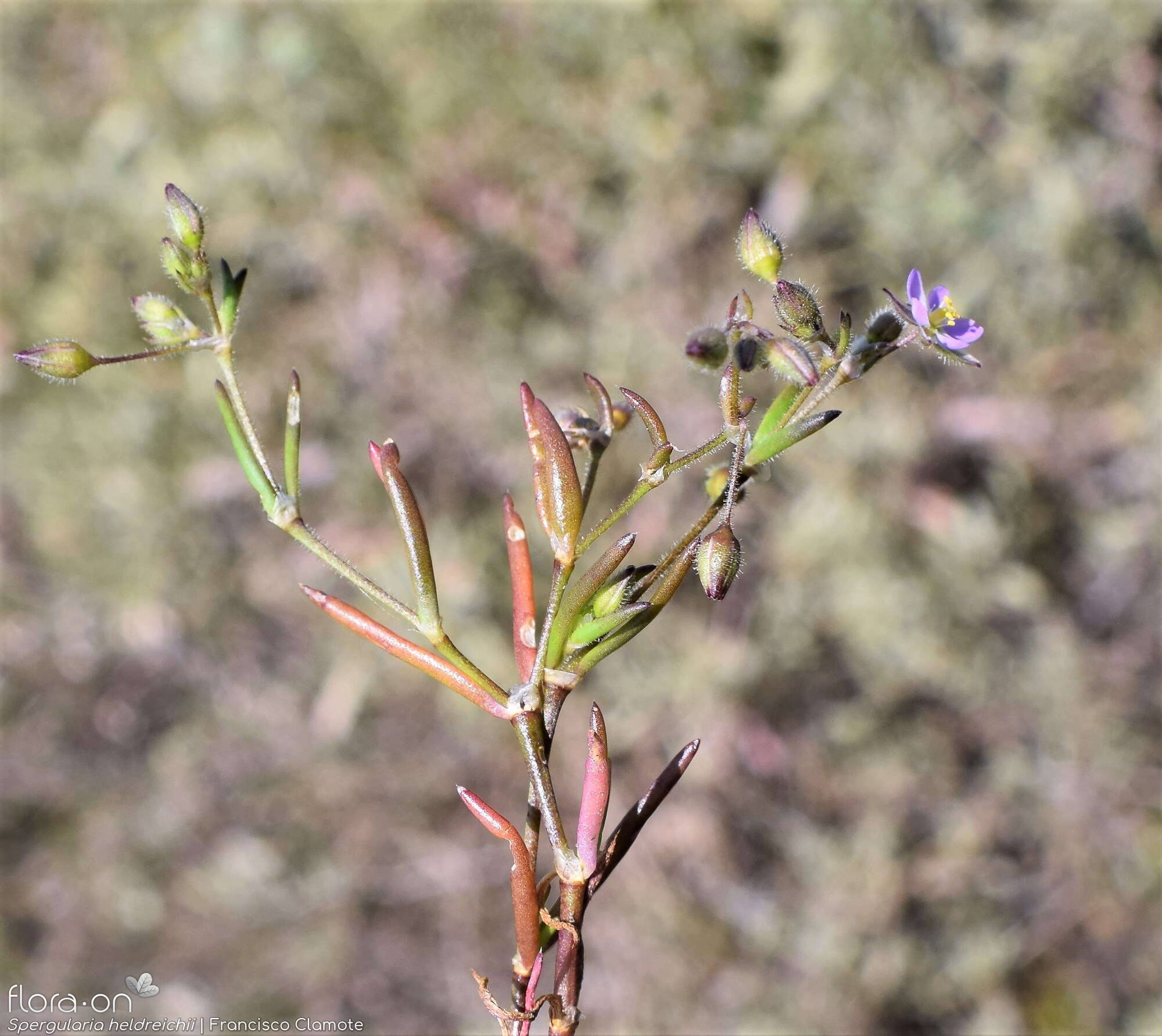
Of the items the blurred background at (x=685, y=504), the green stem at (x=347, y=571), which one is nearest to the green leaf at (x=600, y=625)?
the green stem at (x=347, y=571)

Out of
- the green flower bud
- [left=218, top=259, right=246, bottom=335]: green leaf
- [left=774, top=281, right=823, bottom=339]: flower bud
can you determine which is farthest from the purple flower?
the green flower bud

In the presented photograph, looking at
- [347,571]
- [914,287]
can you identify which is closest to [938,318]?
[914,287]

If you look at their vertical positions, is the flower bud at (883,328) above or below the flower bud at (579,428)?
below

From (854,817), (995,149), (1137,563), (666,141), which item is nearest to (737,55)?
(666,141)

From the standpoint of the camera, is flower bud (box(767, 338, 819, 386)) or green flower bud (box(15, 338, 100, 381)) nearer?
flower bud (box(767, 338, 819, 386))

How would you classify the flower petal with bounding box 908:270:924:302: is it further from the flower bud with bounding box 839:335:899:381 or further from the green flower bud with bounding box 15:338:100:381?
the green flower bud with bounding box 15:338:100:381

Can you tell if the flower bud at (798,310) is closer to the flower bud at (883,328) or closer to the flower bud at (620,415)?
the flower bud at (883,328)
